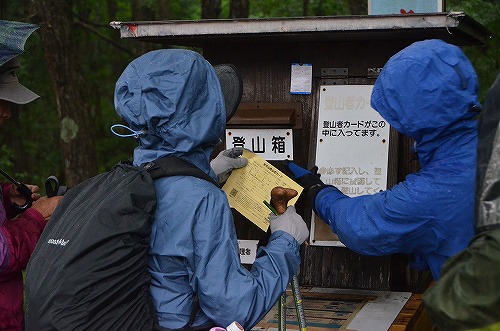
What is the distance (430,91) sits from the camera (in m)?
3.04

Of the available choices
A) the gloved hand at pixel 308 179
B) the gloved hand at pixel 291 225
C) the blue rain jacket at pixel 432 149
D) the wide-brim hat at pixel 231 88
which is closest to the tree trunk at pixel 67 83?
the gloved hand at pixel 308 179

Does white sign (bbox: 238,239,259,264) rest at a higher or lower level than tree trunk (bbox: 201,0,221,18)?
lower

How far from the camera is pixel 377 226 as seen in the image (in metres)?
3.22

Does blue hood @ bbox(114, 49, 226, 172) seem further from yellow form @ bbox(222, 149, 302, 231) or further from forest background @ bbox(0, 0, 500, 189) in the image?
forest background @ bbox(0, 0, 500, 189)

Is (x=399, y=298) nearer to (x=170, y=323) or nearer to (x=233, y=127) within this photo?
(x=233, y=127)

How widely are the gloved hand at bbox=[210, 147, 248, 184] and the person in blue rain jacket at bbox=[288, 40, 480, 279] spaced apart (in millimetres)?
726

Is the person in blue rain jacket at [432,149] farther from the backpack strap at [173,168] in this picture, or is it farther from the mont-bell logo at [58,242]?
the mont-bell logo at [58,242]

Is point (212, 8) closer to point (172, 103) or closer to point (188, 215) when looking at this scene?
point (172, 103)

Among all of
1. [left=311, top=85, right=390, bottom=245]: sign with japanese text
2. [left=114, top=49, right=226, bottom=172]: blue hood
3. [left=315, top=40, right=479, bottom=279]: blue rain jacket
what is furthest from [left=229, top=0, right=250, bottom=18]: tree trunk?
[left=114, top=49, right=226, bottom=172]: blue hood

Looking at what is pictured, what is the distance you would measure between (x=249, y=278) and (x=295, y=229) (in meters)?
0.44

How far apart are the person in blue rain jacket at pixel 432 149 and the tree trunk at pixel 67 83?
5.19 meters

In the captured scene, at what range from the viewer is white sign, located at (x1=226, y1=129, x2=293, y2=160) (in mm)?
4273

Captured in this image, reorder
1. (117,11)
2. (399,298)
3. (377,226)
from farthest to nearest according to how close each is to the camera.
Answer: (117,11)
(399,298)
(377,226)

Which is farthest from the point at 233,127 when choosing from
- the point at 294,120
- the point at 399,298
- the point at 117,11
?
the point at 117,11
